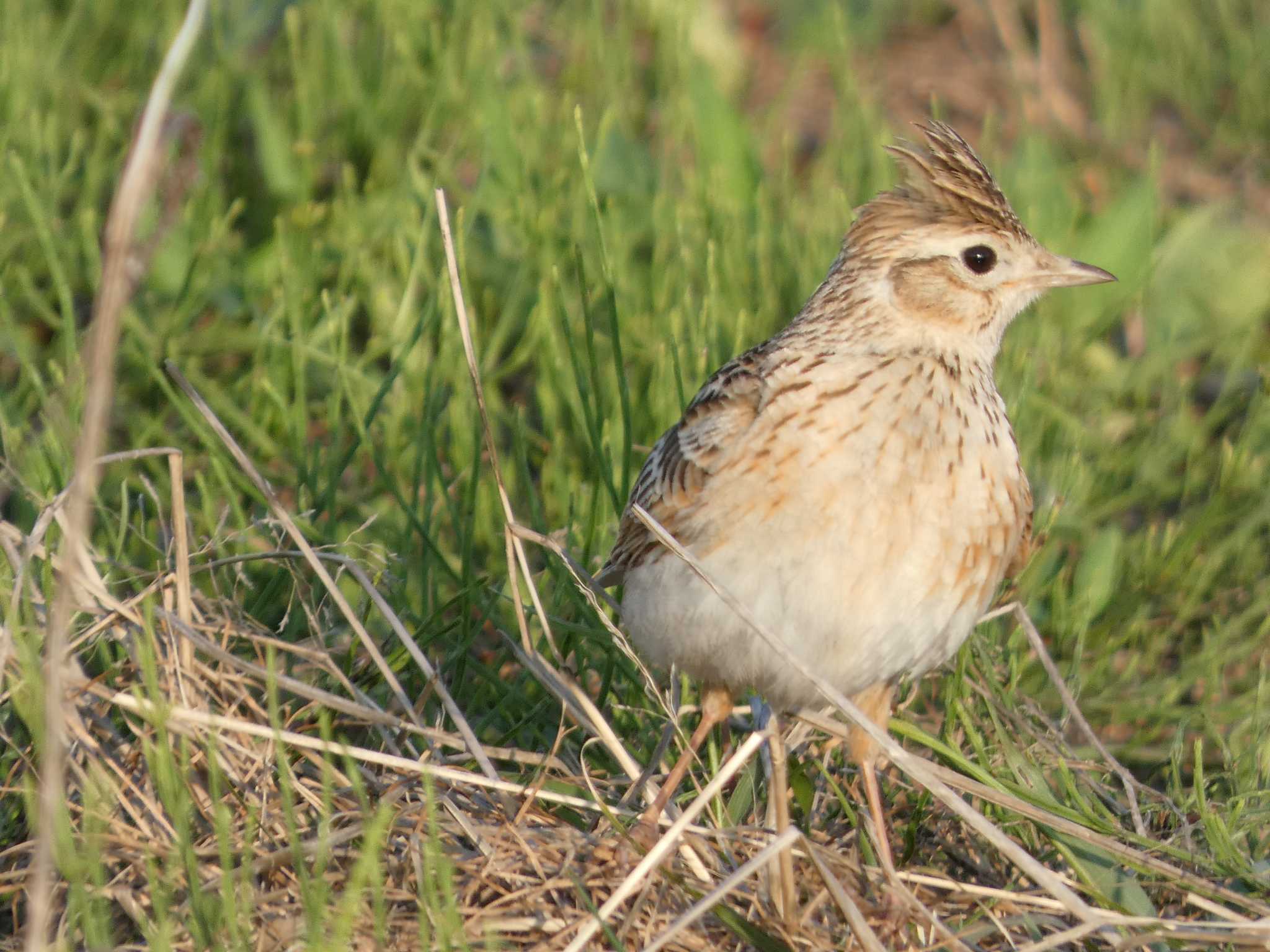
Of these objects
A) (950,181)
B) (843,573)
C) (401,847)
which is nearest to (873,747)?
(843,573)

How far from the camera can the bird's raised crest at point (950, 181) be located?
4.20 metres

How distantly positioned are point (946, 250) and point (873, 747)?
1300 millimetres

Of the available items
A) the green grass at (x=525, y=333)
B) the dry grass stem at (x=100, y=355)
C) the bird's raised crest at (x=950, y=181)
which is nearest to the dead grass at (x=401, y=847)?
the green grass at (x=525, y=333)

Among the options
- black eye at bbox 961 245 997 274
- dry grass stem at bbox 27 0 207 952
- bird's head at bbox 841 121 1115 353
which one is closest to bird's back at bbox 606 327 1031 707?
bird's head at bbox 841 121 1115 353

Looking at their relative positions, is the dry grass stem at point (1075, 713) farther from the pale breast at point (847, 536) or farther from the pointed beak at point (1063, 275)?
the pointed beak at point (1063, 275)

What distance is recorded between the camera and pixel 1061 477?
210 inches

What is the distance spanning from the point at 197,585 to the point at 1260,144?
5.77m

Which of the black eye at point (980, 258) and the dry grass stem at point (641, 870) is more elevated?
the black eye at point (980, 258)

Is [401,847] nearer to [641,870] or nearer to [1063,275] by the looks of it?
[641,870]

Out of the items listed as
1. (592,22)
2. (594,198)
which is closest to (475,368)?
(594,198)

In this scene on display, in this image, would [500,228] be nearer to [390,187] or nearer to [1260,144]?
[390,187]

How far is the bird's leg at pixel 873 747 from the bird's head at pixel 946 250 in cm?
95

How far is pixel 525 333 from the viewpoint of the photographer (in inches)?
232

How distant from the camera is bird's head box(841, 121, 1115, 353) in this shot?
422 centimetres
